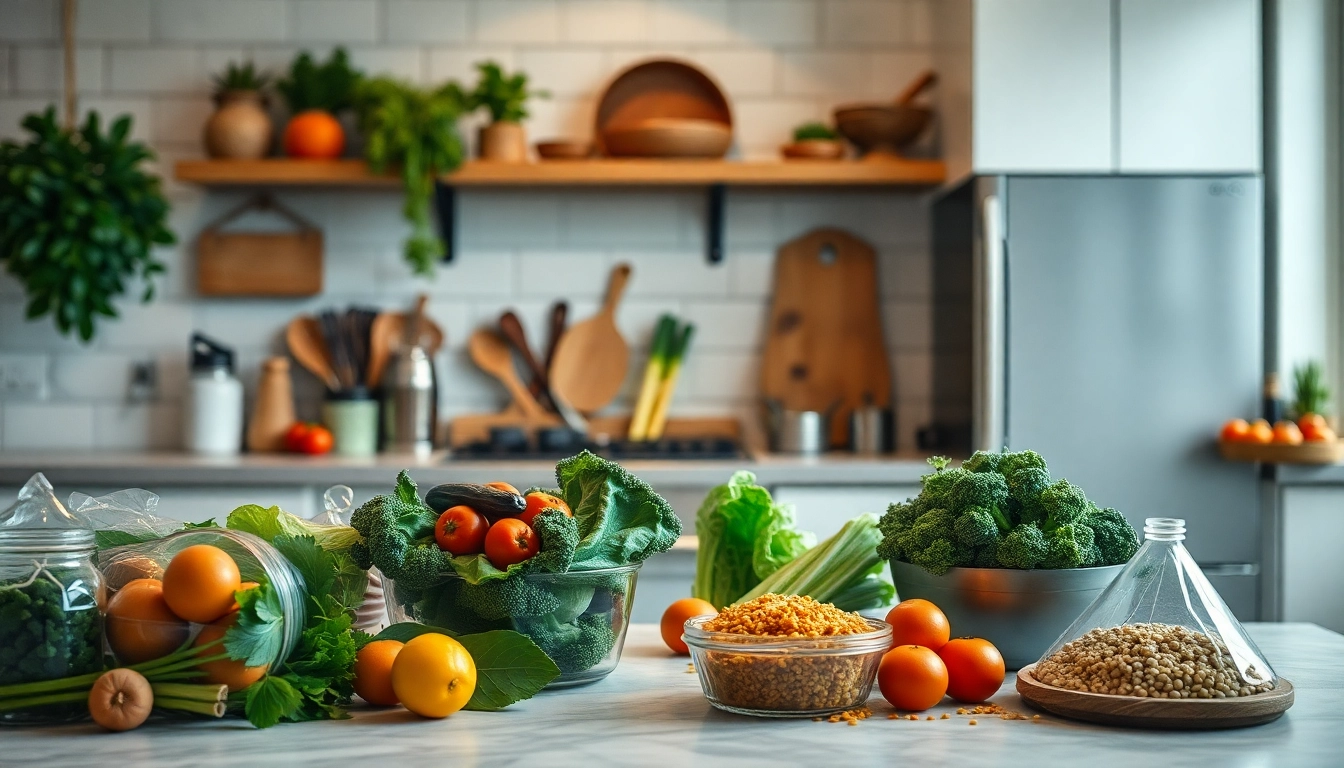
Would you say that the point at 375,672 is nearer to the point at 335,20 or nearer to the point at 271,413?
the point at 271,413

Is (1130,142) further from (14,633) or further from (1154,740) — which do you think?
(14,633)

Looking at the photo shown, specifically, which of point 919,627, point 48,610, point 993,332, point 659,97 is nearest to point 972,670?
point 919,627

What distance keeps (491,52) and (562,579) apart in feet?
9.43

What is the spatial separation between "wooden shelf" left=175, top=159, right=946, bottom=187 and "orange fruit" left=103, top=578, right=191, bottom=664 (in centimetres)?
248

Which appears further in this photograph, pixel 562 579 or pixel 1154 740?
pixel 562 579

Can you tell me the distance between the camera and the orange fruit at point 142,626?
1.13 m

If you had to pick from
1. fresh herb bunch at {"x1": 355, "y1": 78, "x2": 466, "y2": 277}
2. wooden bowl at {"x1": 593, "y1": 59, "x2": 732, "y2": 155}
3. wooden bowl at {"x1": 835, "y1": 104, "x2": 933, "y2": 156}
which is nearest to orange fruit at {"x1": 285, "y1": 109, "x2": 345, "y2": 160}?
fresh herb bunch at {"x1": 355, "y1": 78, "x2": 466, "y2": 277}

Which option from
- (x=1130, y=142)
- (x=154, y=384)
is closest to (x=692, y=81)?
(x=1130, y=142)

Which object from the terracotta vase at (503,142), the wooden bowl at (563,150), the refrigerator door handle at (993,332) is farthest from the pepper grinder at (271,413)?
the refrigerator door handle at (993,332)

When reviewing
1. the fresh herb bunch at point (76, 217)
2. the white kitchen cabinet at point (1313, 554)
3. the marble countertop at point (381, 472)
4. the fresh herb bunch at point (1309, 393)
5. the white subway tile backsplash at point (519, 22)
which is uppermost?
the white subway tile backsplash at point (519, 22)

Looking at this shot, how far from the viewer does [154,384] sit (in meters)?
3.85

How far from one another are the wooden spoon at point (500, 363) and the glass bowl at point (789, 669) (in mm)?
2642

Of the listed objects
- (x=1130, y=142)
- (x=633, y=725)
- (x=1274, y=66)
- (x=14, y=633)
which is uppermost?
(x=1274, y=66)

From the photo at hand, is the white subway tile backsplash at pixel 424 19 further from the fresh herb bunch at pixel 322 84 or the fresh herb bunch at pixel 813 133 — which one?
the fresh herb bunch at pixel 813 133
